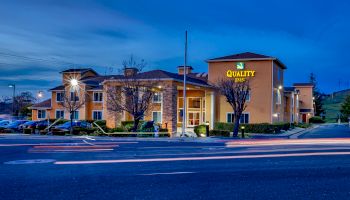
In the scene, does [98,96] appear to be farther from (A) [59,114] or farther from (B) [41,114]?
(B) [41,114]

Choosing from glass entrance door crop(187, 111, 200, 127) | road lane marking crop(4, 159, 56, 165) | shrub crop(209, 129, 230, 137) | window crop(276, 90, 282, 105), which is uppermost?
window crop(276, 90, 282, 105)

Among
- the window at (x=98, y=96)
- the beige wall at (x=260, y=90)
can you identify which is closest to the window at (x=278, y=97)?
the beige wall at (x=260, y=90)

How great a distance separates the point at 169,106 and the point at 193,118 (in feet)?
41.9

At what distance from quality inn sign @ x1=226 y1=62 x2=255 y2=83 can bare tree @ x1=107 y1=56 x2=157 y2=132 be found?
14802mm

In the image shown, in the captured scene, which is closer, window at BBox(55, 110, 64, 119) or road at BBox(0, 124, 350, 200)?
road at BBox(0, 124, 350, 200)

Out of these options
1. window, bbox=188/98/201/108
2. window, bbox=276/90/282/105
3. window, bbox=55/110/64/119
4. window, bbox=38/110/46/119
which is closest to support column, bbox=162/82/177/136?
window, bbox=188/98/201/108

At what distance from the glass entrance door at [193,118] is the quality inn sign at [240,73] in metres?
6.55

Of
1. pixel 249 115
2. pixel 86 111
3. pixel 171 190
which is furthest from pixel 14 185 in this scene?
pixel 86 111

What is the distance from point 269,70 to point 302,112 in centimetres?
4056

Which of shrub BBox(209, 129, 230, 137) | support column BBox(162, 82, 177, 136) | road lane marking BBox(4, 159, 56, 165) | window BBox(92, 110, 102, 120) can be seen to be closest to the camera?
road lane marking BBox(4, 159, 56, 165)

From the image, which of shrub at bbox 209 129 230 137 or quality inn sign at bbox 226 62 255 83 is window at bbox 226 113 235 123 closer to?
quality inn sign at bbox 226 62 255 83

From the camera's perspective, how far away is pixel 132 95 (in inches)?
1367

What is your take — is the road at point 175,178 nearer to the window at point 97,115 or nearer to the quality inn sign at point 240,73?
the quality inn sign at point 240,73

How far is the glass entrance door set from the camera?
165 feet
